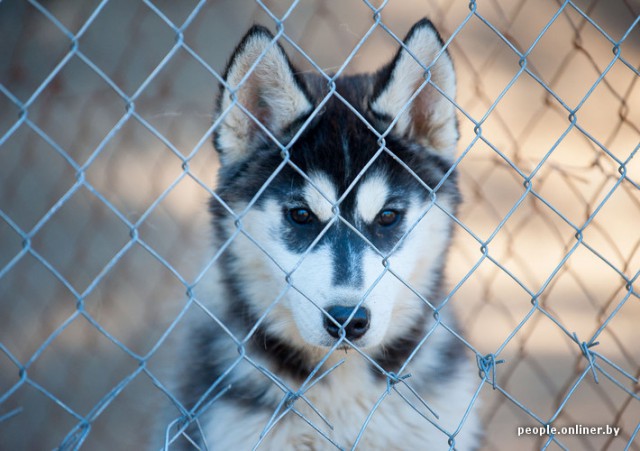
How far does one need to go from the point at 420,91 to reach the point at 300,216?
0.55 m

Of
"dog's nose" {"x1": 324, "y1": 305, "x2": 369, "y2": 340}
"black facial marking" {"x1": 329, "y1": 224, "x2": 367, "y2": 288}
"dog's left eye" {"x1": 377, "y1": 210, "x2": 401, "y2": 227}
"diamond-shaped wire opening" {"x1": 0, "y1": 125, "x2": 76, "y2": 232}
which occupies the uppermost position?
"dog's left eye" {"x1": 377, "y1": 210, "x2": 401, "y2": 227}

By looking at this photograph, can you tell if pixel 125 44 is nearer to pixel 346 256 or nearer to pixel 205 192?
pixel 205 192

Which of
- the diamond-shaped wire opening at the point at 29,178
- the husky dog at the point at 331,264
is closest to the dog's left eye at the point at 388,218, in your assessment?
the husky dog at the point at 331,264

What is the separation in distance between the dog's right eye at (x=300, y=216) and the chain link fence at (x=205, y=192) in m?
1.28

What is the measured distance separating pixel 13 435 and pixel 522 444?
2650mm

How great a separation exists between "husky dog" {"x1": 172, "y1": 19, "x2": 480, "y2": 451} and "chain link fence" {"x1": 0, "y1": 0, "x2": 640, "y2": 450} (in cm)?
110

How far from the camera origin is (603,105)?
132 inches

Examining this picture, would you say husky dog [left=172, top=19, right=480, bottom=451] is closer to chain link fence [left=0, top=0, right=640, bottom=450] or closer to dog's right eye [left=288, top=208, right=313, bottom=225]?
dog's right eye [left=288, top=208, right=313, bottom=225]

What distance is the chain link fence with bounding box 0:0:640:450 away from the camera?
10.7 ft

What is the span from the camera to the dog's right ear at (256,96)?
5.75 feet

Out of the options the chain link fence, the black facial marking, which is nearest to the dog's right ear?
the black facial marking

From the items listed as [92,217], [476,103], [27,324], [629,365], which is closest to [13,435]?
[27,324]

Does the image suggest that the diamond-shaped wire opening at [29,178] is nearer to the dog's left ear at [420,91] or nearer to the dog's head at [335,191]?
the dog's head at [335,191]

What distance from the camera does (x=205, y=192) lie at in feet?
10.6
